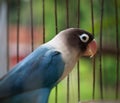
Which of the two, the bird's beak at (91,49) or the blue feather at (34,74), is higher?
the bird's beak at (91,49)

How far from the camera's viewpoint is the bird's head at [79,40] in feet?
2.25

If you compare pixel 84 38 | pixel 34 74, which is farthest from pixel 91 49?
pixel 34 74

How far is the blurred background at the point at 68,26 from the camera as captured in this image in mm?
716

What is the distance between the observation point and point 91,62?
2.53 ft

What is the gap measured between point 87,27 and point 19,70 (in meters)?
0.20

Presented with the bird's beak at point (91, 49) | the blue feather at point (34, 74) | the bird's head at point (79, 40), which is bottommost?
the blue feather at point (34, 74)

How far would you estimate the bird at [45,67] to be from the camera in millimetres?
637

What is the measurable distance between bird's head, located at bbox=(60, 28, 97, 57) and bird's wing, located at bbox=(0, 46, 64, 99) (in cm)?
4

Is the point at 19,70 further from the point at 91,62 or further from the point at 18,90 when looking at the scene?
the point at 91,62

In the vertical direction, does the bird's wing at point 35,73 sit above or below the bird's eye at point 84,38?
below

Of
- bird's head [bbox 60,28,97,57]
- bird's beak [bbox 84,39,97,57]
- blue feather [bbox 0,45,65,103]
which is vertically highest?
bird's head [bbox 60,28,97,57]

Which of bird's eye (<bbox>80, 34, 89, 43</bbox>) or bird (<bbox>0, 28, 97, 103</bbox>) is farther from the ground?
bird's eye (<bbox>80, 34, 89, 43</bbox>)

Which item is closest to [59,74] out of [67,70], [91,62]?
[67,70]

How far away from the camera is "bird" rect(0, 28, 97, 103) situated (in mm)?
637
